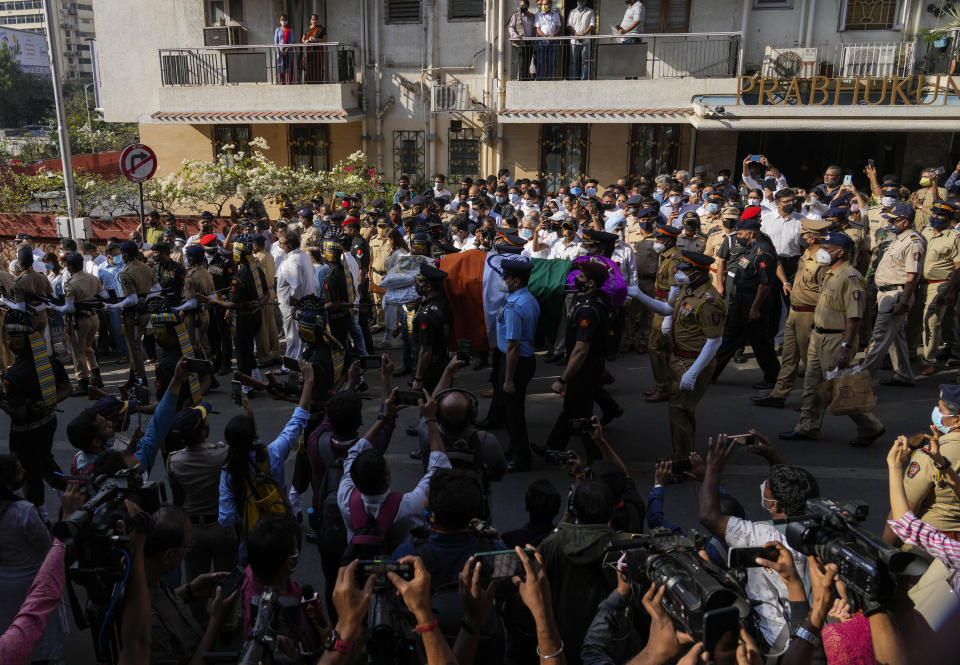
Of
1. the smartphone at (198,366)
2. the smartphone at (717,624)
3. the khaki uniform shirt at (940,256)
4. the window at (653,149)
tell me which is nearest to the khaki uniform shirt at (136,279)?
the smartphone at (198,366)

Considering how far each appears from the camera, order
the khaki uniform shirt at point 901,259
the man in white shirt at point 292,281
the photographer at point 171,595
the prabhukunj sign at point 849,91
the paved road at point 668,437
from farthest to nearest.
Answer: the prabhukunj sign at point 849,91 → the man in white shirt at point 292,281 → the khaki uniform shirt at point 901,259 → the paved road at point 668,437 → the photographer at point 171,595

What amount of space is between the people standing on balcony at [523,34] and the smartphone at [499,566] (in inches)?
656

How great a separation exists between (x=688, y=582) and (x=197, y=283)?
305 inches

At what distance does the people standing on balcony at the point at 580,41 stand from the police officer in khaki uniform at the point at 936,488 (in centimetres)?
1490

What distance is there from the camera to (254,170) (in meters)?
16.6

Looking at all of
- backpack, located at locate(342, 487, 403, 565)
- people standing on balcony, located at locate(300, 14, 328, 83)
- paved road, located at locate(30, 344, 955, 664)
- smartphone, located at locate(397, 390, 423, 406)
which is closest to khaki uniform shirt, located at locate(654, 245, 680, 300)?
paved road, located at locate(30, 344, 955, 664)

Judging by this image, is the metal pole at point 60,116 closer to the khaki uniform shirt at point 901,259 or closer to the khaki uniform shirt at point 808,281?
the khaki uniform shirt at point 808,281

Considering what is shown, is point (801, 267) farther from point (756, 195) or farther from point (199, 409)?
point (199, 409)

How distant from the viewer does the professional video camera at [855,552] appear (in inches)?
99.5

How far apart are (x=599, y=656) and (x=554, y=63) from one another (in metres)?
16.7

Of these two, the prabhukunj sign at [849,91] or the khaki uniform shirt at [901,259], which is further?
the prabhukunj sign at [849,91]

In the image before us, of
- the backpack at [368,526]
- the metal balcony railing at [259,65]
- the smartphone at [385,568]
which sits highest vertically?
the metal balcony railing at [259,65]

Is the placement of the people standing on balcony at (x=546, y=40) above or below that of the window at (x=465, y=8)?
below

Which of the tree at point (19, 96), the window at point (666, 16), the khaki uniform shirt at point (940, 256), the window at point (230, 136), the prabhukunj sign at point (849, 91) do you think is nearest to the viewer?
the khaki uniform shirt at point (940, 256)
